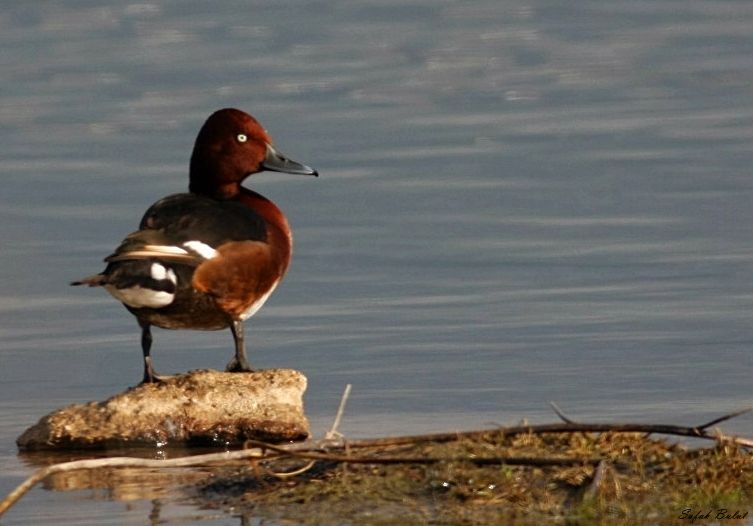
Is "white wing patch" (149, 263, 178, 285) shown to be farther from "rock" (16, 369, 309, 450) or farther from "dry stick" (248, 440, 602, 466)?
"dry stick" (248, 440, 602, 466)

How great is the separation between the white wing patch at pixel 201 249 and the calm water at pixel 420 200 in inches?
29.6

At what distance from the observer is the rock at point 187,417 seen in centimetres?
791

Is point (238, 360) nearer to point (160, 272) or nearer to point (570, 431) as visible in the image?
point (160, 272)

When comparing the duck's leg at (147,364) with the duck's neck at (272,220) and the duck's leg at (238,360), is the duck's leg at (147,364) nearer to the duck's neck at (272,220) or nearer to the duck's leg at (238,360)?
the duck's leg at (238,360)

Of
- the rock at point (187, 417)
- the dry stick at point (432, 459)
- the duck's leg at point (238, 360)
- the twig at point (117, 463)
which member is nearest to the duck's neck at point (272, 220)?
the duck's leg at point (238, 360)

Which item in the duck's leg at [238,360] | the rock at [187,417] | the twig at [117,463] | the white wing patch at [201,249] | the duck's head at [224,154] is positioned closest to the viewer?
the twig at [117,463]

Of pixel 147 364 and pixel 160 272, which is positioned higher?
pixel 160 272

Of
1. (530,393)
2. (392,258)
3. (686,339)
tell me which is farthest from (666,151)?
(530,393)

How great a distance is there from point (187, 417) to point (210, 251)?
28.9 inches

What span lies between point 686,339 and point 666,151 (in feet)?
14.7

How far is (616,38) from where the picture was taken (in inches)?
754

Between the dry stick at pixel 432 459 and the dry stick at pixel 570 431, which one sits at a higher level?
the dry stick at pixel 570 431

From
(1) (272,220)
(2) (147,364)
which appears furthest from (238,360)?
(1) (272,220)

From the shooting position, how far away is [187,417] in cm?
801
